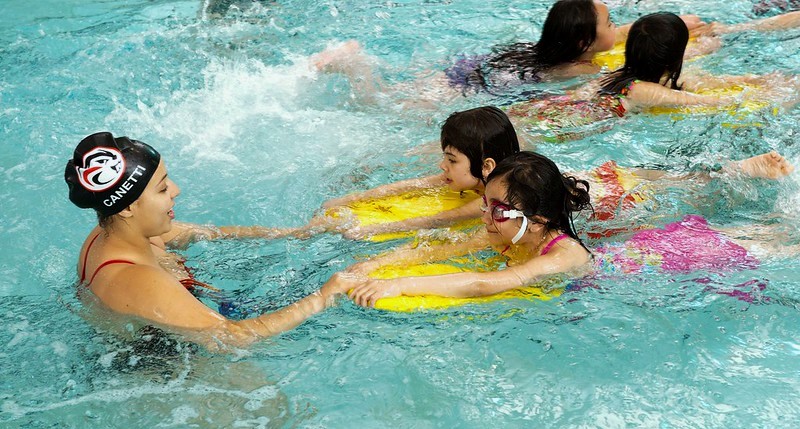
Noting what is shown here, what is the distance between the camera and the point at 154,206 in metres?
3.43

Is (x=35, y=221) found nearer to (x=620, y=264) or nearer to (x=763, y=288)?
(x=620, y=264)

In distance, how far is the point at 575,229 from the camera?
4.40 metres

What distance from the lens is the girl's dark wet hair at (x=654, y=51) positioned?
5.55 metres

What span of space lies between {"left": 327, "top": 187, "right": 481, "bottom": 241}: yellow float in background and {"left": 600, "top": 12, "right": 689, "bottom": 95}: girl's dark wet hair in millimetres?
1735

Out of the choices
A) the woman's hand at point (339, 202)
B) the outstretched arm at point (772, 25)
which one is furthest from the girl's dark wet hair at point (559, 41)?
the woman's hand at point (339, 202)

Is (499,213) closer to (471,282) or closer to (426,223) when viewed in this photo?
(471,282)

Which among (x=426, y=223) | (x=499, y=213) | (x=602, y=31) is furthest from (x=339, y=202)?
(x=602, y=31)

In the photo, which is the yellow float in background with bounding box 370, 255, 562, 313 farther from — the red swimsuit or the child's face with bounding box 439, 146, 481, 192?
the red swimsuit

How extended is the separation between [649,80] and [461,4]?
328 cm

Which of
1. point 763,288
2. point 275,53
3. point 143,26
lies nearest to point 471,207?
point 763,288

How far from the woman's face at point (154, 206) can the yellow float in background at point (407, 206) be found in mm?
1483

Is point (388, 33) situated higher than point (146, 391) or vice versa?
point (388, 33)

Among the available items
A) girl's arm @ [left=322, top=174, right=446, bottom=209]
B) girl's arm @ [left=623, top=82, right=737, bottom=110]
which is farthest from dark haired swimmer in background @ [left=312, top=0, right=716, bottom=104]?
girl's arm @ [left=322, top=174, right=446, bottom=209]

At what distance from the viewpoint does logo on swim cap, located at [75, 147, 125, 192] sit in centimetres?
328
